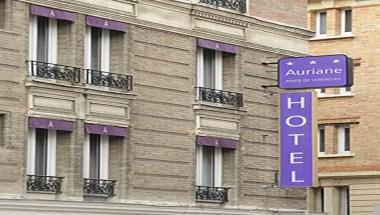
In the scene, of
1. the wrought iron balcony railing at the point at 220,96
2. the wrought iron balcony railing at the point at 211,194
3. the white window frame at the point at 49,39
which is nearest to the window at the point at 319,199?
the wrought iron balcony railing at the point at 220,96

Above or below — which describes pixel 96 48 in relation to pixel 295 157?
above

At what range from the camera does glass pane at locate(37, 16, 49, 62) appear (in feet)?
107

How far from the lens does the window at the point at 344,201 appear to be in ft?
183

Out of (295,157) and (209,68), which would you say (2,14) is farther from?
(295,157)

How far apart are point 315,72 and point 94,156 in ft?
24.5

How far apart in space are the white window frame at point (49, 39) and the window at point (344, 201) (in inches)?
986

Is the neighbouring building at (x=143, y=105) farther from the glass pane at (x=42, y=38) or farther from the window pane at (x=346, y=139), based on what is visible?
the window pane at (x=346, y=139)

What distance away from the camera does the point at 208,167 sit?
37.8m

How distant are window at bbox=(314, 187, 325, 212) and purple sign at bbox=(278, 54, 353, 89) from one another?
18083 mm

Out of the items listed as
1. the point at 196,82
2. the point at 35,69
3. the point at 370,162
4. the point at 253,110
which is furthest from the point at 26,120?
the point at 370,162

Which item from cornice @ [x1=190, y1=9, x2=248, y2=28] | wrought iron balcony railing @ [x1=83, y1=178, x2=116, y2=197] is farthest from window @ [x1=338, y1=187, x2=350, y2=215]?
wrought iron balcony railing @ [x1=83, y1=178, x2=116, y2=197]

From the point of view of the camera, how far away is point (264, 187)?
3922 cm

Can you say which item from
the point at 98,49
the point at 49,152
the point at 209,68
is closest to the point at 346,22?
the point at 209,68

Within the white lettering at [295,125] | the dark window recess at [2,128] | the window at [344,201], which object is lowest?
the window at [344,201]
